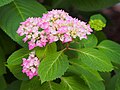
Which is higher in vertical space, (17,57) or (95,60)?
(17,57)

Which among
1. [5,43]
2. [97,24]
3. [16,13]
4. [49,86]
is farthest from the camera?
[5,43]

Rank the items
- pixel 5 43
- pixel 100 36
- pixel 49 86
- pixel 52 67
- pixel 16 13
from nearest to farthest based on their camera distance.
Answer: pixel 52 67, pixel 49 86, pixel 16 13, pixel 5 43, pixel 100 36

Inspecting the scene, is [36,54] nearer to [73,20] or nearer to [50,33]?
[50,33]

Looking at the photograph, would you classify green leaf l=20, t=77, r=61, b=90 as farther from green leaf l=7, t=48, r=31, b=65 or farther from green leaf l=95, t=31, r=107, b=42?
green leaf l=95, t=31, r=107, b=42

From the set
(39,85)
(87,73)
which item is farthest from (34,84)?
(87,73)

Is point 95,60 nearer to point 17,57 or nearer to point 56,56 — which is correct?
point 56,56

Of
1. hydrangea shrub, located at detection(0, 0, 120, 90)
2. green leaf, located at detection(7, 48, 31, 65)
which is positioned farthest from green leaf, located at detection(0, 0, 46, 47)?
green leaf, located at detection(7, 48, 31, 65)

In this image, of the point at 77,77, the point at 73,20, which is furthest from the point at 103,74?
the point at 73,20
